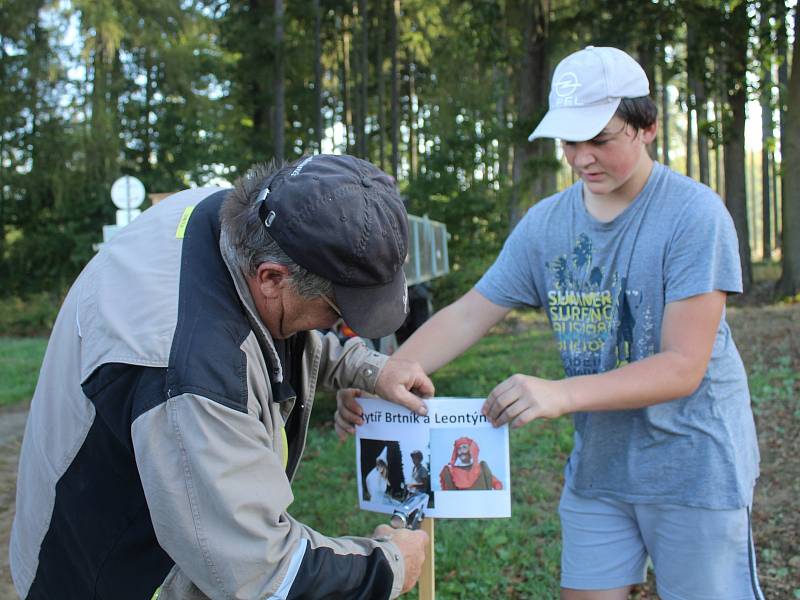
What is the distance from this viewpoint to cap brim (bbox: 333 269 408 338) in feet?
5.65

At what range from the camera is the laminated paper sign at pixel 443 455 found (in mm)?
2406

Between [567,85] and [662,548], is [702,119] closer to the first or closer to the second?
[567,85]

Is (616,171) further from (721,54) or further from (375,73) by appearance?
(375,73)

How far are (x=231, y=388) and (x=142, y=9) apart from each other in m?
24.1

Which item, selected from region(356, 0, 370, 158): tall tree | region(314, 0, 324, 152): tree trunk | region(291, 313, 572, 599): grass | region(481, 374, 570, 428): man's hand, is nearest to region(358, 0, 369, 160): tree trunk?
region(356, 0, 370, 158): tall tree

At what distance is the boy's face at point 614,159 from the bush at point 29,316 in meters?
19.5

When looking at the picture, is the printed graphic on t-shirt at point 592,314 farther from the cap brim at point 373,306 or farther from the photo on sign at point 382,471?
the cap brim at point 373,306

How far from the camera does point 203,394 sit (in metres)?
1.51

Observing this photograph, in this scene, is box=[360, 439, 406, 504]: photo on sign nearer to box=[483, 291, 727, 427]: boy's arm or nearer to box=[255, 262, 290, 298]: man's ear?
box=[483, 291, 727, 427]: boy's arm

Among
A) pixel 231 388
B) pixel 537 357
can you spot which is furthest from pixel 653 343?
pixel 537 357

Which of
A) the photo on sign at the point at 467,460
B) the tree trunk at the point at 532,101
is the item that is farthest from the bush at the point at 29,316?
the photo on sign at the point at 467,460

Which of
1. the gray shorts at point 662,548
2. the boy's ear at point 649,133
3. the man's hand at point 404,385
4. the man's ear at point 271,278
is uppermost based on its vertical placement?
the boy's ear at point 649,133

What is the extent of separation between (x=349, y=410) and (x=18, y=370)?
385 inches

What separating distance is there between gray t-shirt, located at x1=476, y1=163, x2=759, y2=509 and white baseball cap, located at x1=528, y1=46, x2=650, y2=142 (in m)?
0.24
